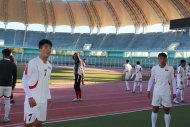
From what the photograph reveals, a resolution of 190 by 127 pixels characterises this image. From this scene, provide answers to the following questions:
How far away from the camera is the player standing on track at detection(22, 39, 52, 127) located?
5.99 m

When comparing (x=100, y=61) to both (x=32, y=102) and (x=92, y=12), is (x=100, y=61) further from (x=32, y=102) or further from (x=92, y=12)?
(x=32, y=102)

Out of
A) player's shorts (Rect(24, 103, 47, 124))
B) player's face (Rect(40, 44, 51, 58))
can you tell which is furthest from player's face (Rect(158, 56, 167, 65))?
player's shorts (Rect(24, 103, 47, 124))

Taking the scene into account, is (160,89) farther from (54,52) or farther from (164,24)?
(54,52)

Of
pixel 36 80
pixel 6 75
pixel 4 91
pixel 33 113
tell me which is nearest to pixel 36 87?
pixel 36 80

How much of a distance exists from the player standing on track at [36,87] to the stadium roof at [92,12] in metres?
53.0

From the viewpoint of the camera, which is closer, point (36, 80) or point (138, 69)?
point (36, 80)

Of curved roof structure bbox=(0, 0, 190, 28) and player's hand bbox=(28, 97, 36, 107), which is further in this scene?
curved roof structure bbox=(0, 0, 190, 28)

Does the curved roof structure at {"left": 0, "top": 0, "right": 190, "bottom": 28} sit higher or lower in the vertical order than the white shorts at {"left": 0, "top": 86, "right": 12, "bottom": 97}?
higher

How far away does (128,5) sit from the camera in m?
61.0

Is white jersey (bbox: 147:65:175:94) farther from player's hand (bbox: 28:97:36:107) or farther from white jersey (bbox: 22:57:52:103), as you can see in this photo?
player's hand (bbox: 28:97:36:107)

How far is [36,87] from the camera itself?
6.03 meters

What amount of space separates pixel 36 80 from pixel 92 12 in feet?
207

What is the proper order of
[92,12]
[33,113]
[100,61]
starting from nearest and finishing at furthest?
[33,113] → [100,61] → [92,12]

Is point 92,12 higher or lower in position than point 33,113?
higher
